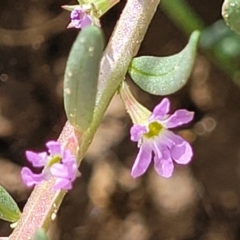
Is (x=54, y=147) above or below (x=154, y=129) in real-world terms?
above

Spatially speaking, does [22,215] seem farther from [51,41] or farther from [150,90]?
[51,41]

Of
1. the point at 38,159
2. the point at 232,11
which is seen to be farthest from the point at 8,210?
the point at 232,11

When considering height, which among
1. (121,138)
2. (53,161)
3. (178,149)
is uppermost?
(53,161)

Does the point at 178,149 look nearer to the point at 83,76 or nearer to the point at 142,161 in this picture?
the point at 142,161

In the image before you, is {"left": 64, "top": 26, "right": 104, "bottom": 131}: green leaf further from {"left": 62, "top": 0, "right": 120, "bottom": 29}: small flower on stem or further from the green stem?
{"left": 62, "top": 0, "right": 120, "bottom": 29}: small flower on stem

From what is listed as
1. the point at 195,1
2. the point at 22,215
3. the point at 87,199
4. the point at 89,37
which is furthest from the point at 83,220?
the point at 89,37
